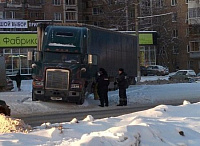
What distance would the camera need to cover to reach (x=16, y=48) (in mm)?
51719

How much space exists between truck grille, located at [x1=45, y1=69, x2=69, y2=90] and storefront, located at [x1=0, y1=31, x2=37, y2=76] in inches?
1175

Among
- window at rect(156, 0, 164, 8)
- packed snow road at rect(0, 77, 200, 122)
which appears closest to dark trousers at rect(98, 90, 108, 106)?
packed snow road at rect(0, 77, 200, 122)

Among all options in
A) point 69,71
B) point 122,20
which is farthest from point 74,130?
point 122,20

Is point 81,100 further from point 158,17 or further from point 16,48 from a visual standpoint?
point 158,17

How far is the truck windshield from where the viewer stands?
69.3 ft

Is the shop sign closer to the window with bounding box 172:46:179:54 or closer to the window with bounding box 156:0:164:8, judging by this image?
the window with bounding box 156:0:164:8

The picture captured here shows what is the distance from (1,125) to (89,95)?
15.6m

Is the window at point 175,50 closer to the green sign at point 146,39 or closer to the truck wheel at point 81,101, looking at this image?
the green sign at point 146,39

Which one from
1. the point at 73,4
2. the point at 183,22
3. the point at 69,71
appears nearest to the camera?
the point at 69,71

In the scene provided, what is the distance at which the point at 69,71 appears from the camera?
20719 mm

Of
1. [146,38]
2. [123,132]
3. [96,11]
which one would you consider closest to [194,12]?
[96,11]

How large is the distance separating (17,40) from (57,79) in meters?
31.0

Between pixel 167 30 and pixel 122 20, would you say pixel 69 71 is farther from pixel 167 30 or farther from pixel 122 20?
pixel 167 30

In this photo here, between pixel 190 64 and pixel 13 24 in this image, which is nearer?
pixel 13 24
